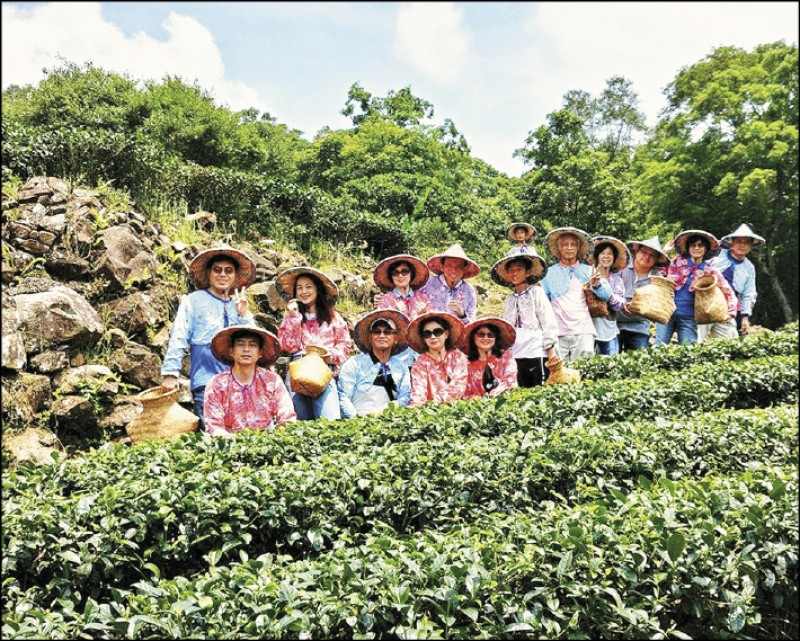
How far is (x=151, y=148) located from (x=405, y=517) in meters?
8.67

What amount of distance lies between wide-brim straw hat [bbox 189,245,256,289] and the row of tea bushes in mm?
3555

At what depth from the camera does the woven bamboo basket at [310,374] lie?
604 centimetres

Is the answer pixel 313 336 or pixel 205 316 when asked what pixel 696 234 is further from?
pixel 205 316

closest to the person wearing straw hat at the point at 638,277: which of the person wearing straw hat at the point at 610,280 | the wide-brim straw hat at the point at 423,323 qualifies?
the person wearing straw hat at the point at 610,280

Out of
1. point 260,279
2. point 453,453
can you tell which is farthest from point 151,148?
point 453,453

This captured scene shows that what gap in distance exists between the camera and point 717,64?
2075 centimetres

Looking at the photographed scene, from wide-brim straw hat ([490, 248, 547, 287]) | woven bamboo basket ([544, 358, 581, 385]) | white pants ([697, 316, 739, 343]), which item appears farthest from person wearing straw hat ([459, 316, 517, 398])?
white pants ([697, 316, 739, 343])

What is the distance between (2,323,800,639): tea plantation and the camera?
2498mm

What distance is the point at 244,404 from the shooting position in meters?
5.64

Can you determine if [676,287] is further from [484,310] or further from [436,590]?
[436,590]

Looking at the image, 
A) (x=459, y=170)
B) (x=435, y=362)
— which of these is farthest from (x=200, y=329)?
(x=459, y=170)

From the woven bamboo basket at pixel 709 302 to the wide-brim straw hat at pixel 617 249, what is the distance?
3.91ft

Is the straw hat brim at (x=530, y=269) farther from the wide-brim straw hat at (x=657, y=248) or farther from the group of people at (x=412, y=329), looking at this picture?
the wide-brim straw hat at (x=657, y=248)

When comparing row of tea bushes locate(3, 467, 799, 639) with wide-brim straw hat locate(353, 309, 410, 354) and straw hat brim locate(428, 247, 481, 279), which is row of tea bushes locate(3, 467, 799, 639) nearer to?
wide-brim straw hat locate(353, 309, 410, 354)
